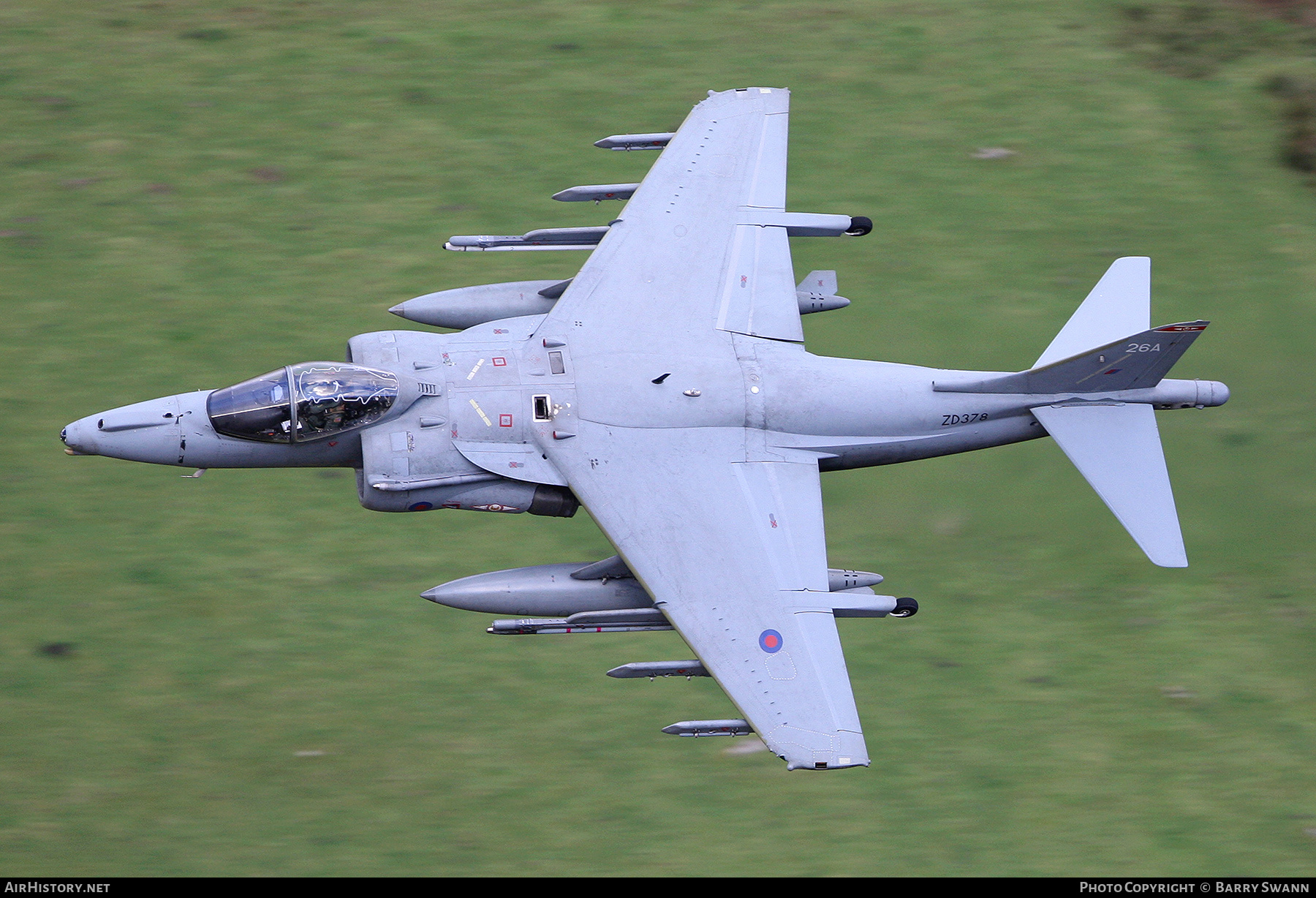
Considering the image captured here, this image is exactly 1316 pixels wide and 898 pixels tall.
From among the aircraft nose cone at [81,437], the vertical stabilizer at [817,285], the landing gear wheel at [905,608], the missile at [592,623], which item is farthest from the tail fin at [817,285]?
the aircraft nose cone at [81,437]

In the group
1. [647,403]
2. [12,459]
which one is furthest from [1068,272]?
[12,459]

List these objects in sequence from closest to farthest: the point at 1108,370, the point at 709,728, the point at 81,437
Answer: the point at 709,728
the point at 81,437
the point at 1108,370

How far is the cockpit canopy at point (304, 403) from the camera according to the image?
18016mm

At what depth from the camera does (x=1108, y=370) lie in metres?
18.9

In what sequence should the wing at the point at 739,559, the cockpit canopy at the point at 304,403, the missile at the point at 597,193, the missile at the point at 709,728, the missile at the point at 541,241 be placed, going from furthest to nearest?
the missile at the point at 597,193
the missile at the point at 541,241
the cockpit canopy at the point at 304,403
the missile at the point at 709,728
the wing at the point at 739,559

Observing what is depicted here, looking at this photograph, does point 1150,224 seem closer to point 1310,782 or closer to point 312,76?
point 1310,782

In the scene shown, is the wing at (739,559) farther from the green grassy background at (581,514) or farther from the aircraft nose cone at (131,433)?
the aircraft nose cone at (131,433)

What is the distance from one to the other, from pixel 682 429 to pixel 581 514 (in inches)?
117

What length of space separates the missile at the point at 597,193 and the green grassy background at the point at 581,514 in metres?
1.89

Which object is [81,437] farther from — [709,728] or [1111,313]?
[1111,313]

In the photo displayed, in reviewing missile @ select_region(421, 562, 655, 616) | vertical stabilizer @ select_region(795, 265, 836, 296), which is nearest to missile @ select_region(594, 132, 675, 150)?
vertical stabilizer @ select_region(795, 265, 836, 296)

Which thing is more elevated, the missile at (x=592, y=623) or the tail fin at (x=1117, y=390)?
the tail fin at (x=1117, y=390)

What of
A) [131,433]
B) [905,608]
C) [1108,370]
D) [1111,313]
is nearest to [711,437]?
[905,608]

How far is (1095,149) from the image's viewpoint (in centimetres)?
2472
